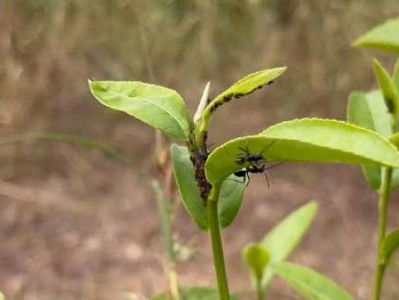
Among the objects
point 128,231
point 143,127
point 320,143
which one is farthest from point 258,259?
point 143,127

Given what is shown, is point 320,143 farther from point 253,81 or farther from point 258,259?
point 258,259

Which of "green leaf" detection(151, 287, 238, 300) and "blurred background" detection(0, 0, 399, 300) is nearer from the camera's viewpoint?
"green leaf" detection(151, 287, 238, 300)

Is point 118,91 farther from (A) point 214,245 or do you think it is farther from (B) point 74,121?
(B) point 74,121

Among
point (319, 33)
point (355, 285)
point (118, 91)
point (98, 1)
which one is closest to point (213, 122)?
point (319, 33)

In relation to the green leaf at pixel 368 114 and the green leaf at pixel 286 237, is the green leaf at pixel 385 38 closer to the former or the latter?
the green leaf at pixel 368 114

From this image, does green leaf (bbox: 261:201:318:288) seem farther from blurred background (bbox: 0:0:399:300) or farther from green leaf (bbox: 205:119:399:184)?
blurred background (bbox: 0:0:399:300)

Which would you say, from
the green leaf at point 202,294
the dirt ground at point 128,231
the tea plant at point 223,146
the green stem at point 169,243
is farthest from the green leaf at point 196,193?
the dirt ground at point 128,231

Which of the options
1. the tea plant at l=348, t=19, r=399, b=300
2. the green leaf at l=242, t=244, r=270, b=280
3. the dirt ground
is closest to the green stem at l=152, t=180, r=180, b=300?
the green leaf at l=242, t=244, r=270, b=280
